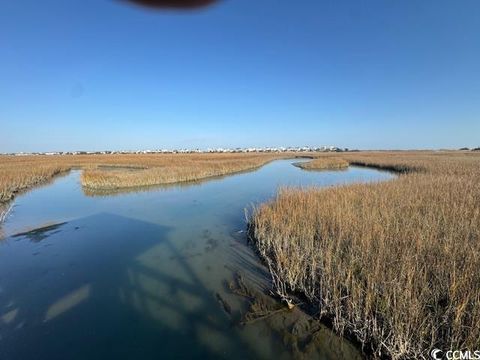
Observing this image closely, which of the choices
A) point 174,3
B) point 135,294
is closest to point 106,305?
point 135,294

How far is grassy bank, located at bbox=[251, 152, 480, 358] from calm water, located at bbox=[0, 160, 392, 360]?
1.64 ft

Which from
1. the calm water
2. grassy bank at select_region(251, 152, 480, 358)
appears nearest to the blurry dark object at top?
grassy bank at select_region(251, 152, 480, 358)

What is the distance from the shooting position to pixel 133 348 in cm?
387

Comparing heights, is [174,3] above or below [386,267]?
above

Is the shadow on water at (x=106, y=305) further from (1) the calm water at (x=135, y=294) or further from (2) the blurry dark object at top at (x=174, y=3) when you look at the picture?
(2) the blurry dark object at top at (x=174, y=3)

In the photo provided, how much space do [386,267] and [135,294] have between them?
4.53 meters

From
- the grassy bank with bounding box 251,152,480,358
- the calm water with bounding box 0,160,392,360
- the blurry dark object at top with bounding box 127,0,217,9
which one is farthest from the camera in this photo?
the calm water with bounding box 0,160,392,360

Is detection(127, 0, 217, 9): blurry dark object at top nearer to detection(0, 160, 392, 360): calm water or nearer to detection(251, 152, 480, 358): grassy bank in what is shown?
detection(251, 152, 480, 358): grassy bank

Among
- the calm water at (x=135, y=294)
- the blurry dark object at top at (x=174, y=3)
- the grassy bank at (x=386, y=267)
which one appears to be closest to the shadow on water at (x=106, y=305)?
the calm water at (x=135, y=294)

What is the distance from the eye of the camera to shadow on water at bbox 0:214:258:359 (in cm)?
387

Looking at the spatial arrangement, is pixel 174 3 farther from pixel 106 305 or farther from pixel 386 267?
pixel 106 305

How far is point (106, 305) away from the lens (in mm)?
4977

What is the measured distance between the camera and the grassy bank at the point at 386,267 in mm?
3246

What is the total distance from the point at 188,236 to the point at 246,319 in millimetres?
4959
